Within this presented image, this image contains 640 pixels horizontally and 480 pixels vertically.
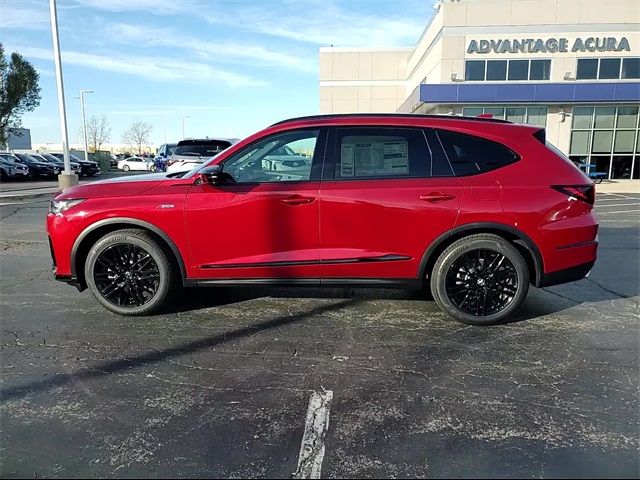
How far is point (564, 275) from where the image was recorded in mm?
4414

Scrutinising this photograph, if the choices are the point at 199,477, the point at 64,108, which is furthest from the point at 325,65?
the point at 199,477

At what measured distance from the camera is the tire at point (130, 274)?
4.52 metres

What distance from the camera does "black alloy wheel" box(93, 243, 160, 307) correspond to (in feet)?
15.1

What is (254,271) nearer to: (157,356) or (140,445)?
(157,356)

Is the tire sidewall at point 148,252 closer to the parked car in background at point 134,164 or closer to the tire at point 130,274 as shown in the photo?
the tire at point 130,274

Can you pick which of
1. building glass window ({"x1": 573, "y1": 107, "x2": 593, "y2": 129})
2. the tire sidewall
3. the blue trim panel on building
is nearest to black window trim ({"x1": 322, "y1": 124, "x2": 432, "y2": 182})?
the tire sidewall

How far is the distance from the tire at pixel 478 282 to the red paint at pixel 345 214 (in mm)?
199

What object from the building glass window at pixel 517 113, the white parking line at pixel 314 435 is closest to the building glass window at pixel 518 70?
the building glass window at pixel 517 113

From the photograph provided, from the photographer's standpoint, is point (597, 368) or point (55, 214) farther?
point (55, 214)

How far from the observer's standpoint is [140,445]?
267 centimetres

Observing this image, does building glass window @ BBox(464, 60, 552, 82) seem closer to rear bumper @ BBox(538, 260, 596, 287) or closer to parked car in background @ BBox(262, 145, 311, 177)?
rear bumper @ BBox(538, 260, 596, 287)

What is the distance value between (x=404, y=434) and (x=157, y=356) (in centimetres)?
207

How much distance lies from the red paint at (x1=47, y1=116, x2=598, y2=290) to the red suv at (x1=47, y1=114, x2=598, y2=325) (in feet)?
0.03

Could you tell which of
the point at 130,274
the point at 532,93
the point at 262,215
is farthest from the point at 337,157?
the point at 532,93
